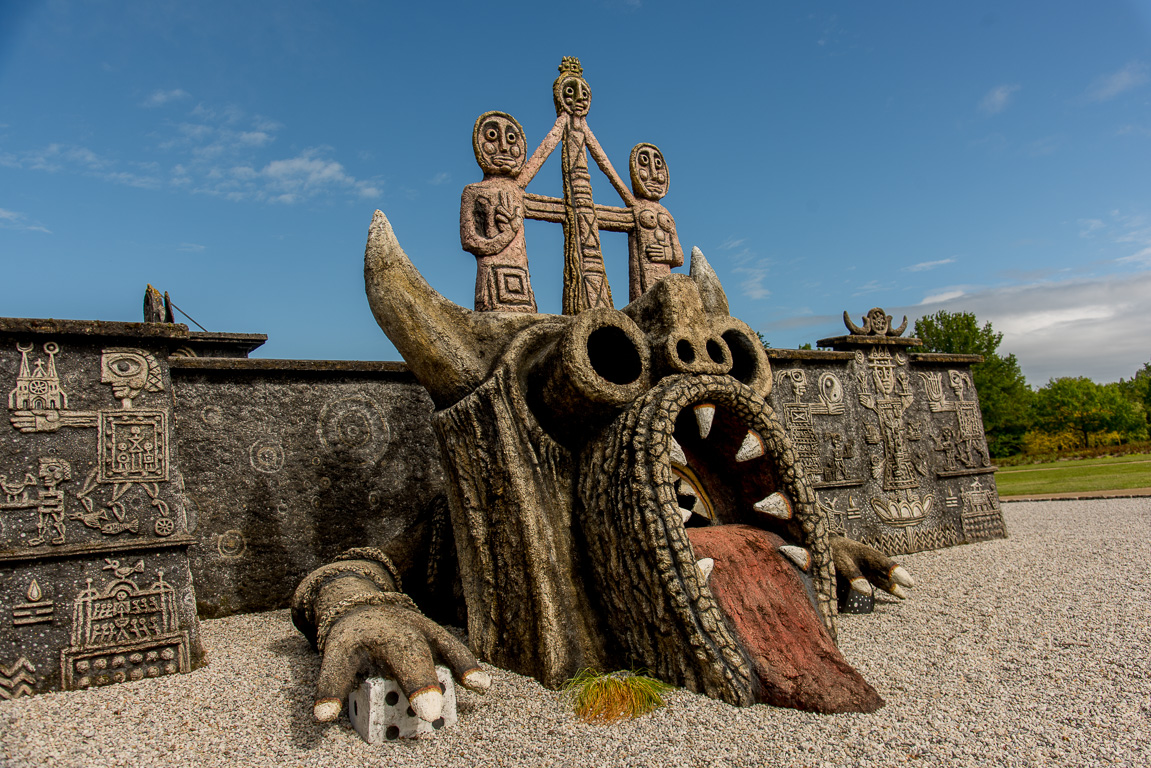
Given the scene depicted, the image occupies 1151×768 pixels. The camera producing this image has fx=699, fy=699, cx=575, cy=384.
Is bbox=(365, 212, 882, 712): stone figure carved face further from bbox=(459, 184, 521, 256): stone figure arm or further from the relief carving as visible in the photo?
the relief carving

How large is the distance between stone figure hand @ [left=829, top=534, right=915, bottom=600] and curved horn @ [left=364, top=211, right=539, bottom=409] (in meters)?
2.24

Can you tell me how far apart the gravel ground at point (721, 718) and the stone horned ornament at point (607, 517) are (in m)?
0.20

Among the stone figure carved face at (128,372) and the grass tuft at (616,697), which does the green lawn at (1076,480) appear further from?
the stone figure carved face at (128,372)

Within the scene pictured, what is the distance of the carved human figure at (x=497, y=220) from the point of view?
14.6 feet

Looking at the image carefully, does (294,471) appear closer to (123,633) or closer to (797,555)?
(123,633)

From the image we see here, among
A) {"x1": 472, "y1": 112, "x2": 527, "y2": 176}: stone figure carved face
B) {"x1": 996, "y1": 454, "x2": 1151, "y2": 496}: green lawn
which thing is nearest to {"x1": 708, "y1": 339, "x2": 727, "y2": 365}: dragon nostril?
{"x1": 472, "y1": 112, "x2": 527, "y2": 176}: stone figure carved face

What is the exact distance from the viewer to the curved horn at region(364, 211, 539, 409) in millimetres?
3307

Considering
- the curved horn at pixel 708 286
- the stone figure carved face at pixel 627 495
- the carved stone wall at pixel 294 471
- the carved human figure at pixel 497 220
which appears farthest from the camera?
the carved human figure at pixel 497 220

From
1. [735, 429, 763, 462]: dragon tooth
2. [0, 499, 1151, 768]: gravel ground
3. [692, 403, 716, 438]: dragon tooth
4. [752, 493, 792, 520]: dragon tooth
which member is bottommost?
[0, 499, 1151, 768]: gravel ground

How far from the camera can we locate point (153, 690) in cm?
300

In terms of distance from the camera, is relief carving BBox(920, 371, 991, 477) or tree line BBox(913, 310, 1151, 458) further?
tree line BBox(913, 310, 1151, 458)

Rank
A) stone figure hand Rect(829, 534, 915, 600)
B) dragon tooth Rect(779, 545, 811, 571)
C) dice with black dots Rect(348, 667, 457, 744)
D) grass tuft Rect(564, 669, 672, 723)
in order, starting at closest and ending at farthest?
dice with black dots Rect(348, 667, 457, 744)
grass tuft Rect(564, 669, 672, 723)
dragon tooth Rect(779, 545, 811, 571)
stone figure hand Rect(829, 534, 915, 600)

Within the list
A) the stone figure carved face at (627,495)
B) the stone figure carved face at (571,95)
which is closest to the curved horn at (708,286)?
the stone figure carved face at (627,495)

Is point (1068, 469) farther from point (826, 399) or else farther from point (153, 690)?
point (153, 690)
